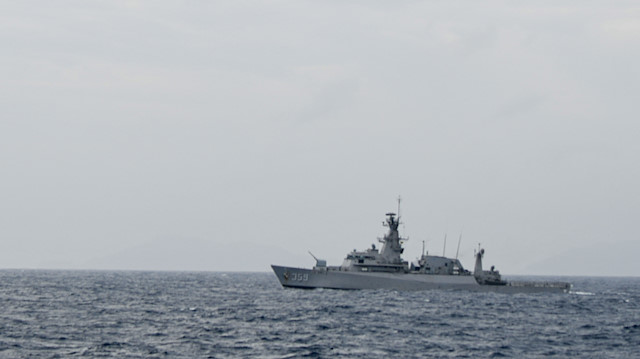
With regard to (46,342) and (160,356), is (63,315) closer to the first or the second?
(46,342)

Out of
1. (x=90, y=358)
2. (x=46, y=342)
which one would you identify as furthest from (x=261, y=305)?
(x=90, y=358)

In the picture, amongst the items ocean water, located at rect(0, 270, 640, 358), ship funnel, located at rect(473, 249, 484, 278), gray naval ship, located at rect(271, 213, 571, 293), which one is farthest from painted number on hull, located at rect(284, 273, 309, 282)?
ship funnel, located at rect(473, 249, 484, 278)

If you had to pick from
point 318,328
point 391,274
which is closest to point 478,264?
point 391,274

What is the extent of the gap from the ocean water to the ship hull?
333 inches

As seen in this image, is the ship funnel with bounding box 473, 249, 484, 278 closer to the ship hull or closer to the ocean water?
the ship hull

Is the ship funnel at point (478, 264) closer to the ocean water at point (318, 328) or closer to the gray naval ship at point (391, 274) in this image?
the gray naval ship at point (391, 274)

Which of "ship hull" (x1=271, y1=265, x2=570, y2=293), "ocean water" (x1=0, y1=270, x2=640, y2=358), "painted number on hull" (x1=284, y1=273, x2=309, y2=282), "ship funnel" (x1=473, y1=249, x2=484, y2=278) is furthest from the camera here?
"ship funnel" (x1=473, y1=249, x2=484, y2=278)

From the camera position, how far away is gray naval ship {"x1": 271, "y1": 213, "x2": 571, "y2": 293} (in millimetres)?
85750

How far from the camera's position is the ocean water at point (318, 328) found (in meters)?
38.9

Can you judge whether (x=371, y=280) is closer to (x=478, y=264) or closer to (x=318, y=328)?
(x=478, y=264)

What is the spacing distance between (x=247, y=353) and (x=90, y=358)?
6942 mm

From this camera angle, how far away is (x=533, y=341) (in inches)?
1745

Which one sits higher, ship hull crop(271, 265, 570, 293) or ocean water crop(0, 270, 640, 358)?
ship hull crop(271, 265, 570, 293)

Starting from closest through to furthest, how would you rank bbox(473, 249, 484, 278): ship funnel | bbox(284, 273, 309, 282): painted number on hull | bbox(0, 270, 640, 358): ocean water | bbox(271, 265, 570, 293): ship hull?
bbox(0, 270, 640, 358): ocean water, bbox(271, 265, 570, 293): ship hull, bbox(284, 273, 309, 282): painted number on hull, bbox(473, 249, 484, 278): ship funnel
